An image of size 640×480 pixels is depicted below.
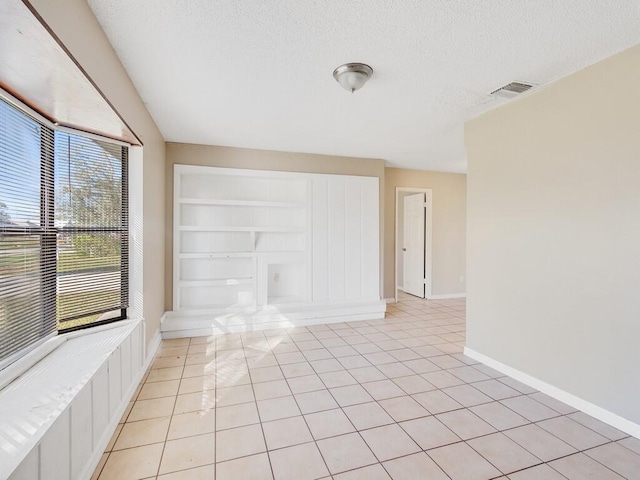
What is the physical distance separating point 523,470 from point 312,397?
1408 mm

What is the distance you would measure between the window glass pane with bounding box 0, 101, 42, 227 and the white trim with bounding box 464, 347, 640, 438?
3.79 m

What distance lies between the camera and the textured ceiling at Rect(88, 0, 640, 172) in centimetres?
165

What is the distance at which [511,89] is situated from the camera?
2551 mm

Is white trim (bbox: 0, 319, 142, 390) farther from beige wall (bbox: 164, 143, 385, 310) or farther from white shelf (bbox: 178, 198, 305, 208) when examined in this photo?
white shelf (bbox: 178, 198, 305, 208)

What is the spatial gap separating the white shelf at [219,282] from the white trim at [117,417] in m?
0.87

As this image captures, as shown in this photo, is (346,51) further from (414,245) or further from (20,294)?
(414,245)

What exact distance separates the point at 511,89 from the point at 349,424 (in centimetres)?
289

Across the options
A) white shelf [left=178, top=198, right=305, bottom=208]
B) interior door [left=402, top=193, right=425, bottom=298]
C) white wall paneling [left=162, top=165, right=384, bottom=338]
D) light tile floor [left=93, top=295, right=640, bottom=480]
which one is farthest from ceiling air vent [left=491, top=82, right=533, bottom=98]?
interior door [left=402, top=193, right=425, bottom=298]

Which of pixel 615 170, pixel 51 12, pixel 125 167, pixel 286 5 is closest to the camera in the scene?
pixel 51 12

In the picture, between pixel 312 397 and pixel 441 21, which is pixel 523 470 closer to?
pixel 312 397

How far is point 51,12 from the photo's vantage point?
4.14 ft

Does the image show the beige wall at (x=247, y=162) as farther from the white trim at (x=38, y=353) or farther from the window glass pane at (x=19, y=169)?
the window glass pane at (x=19, y=169)

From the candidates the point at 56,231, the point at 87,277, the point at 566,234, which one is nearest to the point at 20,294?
the point at 56,231

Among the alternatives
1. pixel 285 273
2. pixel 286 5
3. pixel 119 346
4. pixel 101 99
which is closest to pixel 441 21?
pixel 286 5
